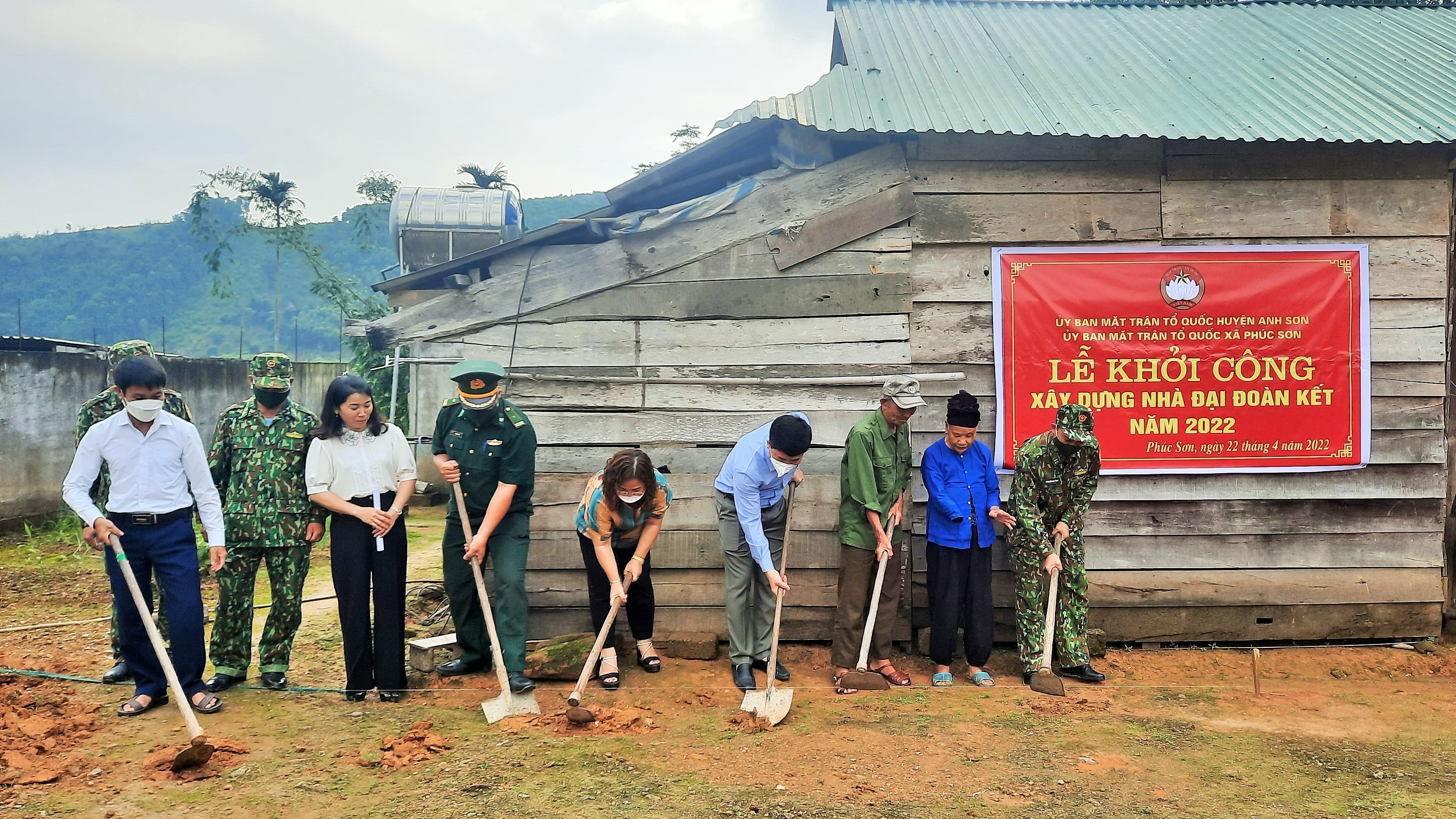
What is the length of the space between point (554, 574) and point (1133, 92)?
16.2 feet

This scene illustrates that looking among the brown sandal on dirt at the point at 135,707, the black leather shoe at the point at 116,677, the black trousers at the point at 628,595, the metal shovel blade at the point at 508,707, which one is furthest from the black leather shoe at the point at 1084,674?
the black leather shoe at the point at 116,677

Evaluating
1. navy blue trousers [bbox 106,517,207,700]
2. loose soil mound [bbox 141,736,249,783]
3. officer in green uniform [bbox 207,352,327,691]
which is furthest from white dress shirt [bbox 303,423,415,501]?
loose soil mound [bbox 141,736,249,783]

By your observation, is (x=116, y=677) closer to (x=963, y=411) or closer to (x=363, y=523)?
(x=363, y=523)

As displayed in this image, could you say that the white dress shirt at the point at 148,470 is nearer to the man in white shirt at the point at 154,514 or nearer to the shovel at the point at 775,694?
the man in white shirt at the point at 154,514

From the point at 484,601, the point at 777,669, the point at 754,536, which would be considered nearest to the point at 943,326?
the point at 754,536

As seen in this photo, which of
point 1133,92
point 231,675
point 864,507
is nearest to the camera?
point 231,675

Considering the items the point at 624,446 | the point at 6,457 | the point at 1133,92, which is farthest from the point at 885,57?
the point at 6,457

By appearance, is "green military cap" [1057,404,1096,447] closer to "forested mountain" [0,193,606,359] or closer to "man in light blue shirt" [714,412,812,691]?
"man in light blue shirt" [714,412,812,691]

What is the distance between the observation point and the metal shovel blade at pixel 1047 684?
472 centimetres

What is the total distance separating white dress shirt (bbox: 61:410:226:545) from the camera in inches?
160

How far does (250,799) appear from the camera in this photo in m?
3.31

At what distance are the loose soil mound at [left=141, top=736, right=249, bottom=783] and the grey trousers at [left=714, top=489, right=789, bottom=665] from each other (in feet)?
7.99

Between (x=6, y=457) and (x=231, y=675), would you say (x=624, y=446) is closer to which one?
(x=231, y=675)

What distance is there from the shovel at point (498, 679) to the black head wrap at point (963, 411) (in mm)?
2699
